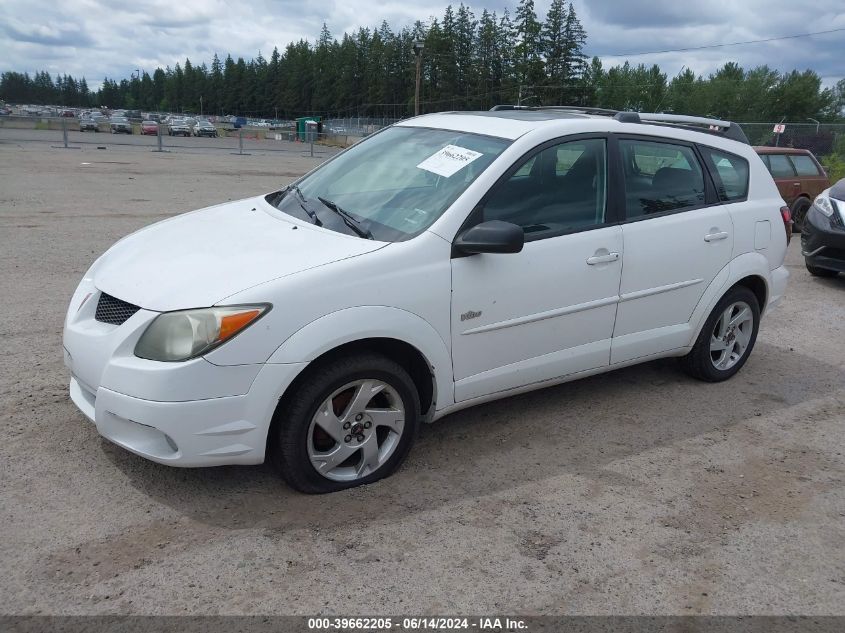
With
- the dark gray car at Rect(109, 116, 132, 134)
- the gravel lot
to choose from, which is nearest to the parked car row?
the dark gray car at Rect(109, 116, 132, 134)

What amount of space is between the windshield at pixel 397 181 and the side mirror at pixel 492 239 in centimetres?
22

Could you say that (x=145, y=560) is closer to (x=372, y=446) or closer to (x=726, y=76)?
(x=372, y=446)

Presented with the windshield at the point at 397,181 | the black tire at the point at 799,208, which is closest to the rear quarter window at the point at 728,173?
the windshield at the point at 397,181

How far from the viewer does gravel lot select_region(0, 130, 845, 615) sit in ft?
9.49

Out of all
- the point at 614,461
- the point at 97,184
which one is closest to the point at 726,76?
the point at 97,184

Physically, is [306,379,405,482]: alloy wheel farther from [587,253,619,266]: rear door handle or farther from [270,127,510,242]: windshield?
[587,253,619,266]: rear door handle

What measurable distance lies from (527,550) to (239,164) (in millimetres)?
25520

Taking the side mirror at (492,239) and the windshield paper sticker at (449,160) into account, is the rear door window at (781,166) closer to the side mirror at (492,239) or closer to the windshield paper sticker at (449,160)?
the windshield paper sticker at (449,160)

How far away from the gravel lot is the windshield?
131 centimetres

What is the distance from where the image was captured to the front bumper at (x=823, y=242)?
889 centimetres

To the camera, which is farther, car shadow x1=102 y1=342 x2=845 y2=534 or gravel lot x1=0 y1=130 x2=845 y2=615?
car shadow x1=102 y1=342 x2=845 y2=534

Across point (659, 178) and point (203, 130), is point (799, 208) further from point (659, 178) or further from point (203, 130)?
point (203, 130)

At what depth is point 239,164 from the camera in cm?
2681

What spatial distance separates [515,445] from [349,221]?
158 cm
